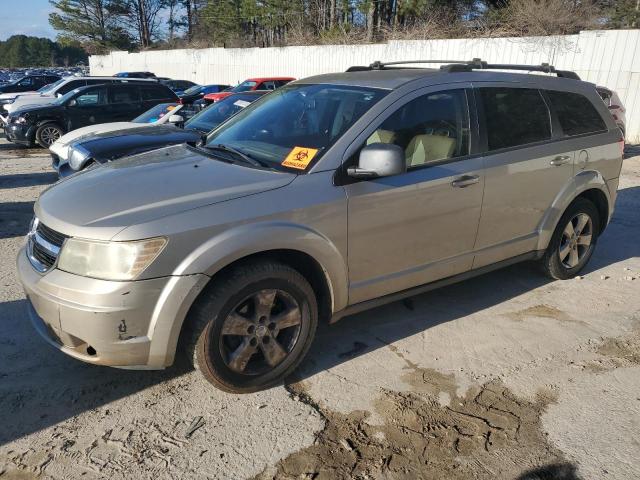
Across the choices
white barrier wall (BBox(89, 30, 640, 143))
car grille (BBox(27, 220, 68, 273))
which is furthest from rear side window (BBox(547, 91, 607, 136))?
white barrier wall (BBox(89, 30, 640, 143))

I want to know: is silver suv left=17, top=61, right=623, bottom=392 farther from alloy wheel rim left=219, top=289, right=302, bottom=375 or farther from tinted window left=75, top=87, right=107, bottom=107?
tinted window left=75, top=87, right=107, bottom=107

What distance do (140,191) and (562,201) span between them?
3428mm

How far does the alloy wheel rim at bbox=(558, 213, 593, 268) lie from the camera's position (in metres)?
4.95

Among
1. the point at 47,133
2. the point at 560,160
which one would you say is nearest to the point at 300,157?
the point at 560,160

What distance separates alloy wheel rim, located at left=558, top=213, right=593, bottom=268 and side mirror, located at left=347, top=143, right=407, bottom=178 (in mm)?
2415

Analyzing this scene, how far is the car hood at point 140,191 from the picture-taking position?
2.82m

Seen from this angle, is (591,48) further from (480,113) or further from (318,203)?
(318,203)

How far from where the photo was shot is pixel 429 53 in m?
19.3

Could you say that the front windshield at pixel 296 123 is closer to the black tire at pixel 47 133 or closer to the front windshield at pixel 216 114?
the front windshield at pixel 216 114

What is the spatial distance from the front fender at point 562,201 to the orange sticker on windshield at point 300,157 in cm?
228

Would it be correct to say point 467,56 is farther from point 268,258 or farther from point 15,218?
point 268,258

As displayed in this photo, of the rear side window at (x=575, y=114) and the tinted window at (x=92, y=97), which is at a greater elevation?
the rear side window at (x=575, y=114)

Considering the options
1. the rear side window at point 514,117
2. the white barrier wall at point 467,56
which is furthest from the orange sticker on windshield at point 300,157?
the white barrier wall at point 467,56

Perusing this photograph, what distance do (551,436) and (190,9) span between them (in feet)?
197
